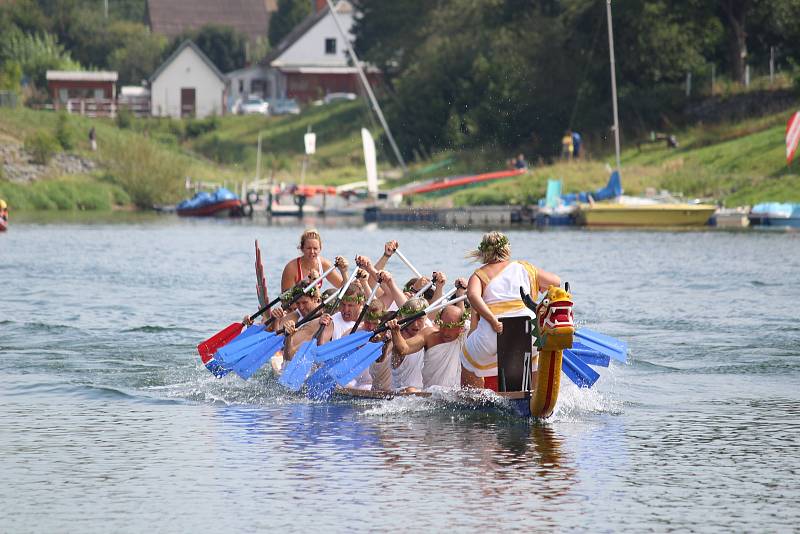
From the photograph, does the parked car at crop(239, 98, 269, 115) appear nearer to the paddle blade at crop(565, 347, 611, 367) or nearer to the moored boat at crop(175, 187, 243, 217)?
the moored boat at crop(175, 187, 243, 217)

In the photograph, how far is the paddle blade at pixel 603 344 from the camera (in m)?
16.2

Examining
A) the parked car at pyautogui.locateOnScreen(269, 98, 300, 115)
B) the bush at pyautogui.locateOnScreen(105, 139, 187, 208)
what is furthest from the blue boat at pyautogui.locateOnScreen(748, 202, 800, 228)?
the parked car at pyautogui.locateOnScreen(269, 98, 300, 115)

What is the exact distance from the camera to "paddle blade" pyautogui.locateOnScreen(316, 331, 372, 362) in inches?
641

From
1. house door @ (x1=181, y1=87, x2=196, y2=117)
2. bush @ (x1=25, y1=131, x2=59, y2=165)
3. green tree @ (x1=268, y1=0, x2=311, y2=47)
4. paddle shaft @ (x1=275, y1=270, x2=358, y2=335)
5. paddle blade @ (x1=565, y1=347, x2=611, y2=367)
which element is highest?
green tree @ (x1=268, y1=0, x2=311, y2=47)

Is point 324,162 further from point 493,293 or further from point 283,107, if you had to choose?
point 493,293

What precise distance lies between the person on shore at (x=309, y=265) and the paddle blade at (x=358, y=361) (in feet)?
6.94

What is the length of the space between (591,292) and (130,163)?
45.1 metres

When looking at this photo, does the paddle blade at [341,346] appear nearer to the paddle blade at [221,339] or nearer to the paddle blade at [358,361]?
the paddle blade at [358,361]

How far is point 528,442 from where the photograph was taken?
48.5ft

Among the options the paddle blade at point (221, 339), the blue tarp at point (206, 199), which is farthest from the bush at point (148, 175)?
the paddle blade at point (221, 339)

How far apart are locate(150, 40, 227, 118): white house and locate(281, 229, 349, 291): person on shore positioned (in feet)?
286

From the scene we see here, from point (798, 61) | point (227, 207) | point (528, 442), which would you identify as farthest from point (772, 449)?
point (227, 207)

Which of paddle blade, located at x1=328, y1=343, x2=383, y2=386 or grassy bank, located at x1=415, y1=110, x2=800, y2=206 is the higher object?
grassy bank, located at x1=415, y1=110, x2=800, y2=206

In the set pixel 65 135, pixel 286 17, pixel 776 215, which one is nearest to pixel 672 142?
pixel 776 215
